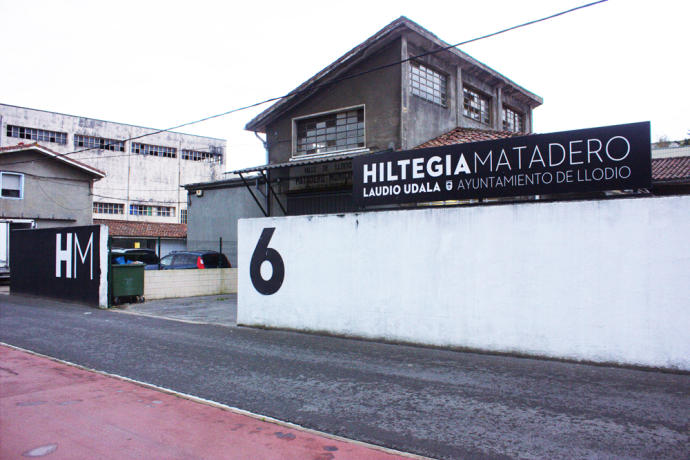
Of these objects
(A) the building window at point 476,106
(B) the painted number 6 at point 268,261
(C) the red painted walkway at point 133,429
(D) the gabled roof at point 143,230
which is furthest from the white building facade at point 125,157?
(C) the red painted walkway at point 133,429

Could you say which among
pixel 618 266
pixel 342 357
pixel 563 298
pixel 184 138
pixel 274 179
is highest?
pixel 184 138

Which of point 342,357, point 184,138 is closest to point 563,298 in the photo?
point 342,357

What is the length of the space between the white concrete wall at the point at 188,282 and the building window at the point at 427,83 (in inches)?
381

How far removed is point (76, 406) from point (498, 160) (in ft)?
25.3

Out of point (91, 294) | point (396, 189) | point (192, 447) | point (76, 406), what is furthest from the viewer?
point (91, 294)

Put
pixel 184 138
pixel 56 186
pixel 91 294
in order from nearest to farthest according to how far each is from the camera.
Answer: pixel 91 294 → pixel 56 186 → pixel 184 138

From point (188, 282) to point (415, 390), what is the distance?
1328cm

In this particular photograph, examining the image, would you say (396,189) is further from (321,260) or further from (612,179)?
(612,179)

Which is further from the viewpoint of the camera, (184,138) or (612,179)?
(184,138)

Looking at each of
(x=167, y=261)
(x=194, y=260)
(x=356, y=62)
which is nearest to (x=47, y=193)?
(x=167, y=261)

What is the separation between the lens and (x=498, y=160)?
935 cm

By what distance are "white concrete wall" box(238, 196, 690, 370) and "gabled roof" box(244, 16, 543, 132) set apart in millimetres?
6487

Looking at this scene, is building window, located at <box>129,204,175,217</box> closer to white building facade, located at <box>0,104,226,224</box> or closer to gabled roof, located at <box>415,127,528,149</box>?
white building facade, located at <box>0,104,226,224</box>

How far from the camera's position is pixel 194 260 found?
1869 centimetres
